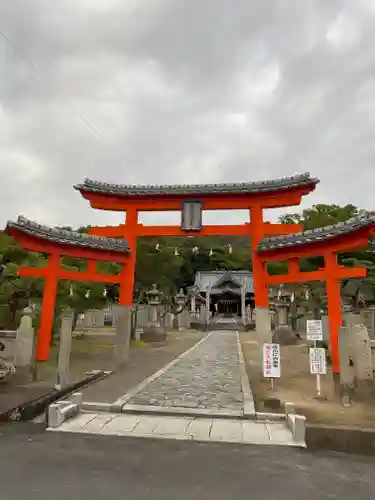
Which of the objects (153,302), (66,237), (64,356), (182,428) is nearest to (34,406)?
(64,356)

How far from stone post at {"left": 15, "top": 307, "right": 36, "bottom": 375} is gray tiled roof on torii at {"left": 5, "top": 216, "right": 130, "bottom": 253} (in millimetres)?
3037

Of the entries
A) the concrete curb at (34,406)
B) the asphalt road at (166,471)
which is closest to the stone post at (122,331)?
the concrete curb at (34,406)

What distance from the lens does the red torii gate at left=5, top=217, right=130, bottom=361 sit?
Answer: 13727mm

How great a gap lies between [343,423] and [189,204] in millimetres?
10420

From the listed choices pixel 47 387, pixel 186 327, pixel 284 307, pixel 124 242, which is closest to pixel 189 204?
pixel 124 242

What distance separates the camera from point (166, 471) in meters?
5.57

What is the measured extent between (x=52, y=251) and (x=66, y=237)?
729mm

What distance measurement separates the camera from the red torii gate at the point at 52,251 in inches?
540

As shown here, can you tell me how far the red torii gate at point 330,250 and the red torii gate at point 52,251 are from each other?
6081mm

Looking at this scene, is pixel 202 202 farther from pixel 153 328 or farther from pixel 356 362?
pixel 153 328

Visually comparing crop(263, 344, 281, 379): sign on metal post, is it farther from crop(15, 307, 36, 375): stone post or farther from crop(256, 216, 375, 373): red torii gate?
crop(15, 307, 36, 375): stone post

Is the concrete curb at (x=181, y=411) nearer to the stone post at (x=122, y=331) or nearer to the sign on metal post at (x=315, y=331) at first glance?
the sign on metal post at (x=315, y=331)

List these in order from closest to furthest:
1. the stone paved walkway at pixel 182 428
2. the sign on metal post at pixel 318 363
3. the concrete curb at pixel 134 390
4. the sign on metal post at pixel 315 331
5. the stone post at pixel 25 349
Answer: the stone paved walkway at pixel 182 428 < the concrete curb at pixel 134 390 < the sign on metal post at pixel 318 363 < the sign on metal post at pixel 315 331 < the stone post at pixel 25 349

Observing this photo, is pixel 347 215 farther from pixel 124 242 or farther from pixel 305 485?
pixel 305 485
